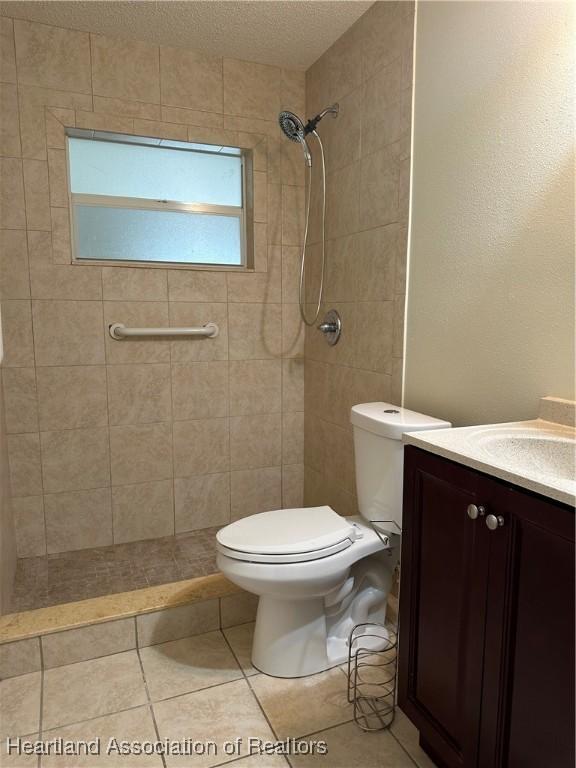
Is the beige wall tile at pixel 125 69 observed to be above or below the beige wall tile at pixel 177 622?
above

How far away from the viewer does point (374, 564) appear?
189 centimetres

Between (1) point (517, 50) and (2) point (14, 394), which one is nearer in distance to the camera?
(1) point (517, 50)

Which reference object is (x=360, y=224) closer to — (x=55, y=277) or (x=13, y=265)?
(x=55, y=277)

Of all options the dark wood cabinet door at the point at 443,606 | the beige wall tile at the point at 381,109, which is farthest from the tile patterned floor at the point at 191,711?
the beige wall tile at the point at 381,109

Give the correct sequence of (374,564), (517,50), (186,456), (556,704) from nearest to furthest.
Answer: (556,704) → (517,50) → (374,564) → (186,456)

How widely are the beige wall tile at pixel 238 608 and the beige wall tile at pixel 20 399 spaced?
3.80 feet

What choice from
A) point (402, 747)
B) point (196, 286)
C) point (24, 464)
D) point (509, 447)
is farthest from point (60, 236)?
point (402, 747)

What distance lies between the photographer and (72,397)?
239 cm

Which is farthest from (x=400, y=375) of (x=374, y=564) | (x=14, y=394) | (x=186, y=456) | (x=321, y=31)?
(x=14, y=394)

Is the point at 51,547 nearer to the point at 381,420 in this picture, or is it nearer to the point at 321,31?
the point at 381,420

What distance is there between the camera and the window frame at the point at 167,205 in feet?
7.66

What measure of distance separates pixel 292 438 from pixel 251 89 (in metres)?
1.74

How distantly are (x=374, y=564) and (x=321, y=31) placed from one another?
2155mm

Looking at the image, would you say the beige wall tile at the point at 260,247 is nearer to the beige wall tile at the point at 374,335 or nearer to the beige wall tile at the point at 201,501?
the beige wall tile at the point at 374,335
